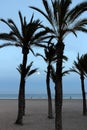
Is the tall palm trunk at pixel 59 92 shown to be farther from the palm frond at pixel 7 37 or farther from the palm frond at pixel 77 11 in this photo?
the palm frond at pixel 7 37

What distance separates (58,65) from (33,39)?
22.9 ft

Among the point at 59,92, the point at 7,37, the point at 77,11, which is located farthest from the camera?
the point at 7,37

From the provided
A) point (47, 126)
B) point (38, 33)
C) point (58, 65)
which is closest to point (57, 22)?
point (58, 65)

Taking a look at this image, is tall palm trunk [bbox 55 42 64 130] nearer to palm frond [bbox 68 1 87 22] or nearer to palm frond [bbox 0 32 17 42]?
palm frond [bbox 68 1 87 22]

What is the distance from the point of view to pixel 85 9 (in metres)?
24.7

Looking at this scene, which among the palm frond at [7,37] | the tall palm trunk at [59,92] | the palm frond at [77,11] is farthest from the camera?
the palm frond at [7,37]

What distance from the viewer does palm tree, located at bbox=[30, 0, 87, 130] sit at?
24188 mm

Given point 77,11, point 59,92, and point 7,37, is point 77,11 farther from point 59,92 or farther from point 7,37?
Result: point 7,37

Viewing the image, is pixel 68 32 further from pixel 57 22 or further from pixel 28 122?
pixel 28 122

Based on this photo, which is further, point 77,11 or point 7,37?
point 7,37

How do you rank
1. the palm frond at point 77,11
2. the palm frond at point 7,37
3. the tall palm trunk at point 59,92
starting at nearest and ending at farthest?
the tall palm trunk at point 59,92, the palm frond at point 77,11, the palm frond at point 7,37

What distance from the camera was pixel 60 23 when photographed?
24500 mm

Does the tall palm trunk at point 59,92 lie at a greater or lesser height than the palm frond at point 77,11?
lesser

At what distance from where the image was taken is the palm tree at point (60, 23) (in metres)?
24.2
